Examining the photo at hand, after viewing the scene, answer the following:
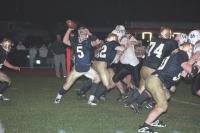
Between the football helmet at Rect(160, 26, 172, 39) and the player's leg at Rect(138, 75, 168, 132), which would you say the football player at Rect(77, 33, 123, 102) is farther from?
the player's leg at Rect(138, 75, 168, 132)

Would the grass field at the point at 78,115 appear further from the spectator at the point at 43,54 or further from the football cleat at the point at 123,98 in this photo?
the spectator at the point at 43,54

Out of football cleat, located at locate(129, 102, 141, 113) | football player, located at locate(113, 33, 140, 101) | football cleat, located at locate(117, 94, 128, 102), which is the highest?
football player, located at locate(113, 33, 140, 101)

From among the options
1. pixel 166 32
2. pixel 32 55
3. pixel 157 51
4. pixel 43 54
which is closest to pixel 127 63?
pixel 157 51

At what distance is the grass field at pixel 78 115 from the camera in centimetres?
862

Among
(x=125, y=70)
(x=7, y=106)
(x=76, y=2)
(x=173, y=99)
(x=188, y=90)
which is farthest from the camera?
(x=76, y=2)

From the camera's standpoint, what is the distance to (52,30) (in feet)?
151

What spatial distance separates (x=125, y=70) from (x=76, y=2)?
3761 centimetres

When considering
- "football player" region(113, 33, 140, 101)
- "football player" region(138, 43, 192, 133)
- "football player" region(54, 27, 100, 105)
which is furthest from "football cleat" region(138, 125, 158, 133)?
"football player" region(113, 33, 140, 101)

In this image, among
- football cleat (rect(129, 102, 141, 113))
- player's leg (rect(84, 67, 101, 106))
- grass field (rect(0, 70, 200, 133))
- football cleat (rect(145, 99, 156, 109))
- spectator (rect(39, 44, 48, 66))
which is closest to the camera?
grass field (rect(0, 70, 200, 133))

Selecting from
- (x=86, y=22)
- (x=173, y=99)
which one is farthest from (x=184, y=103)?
(x=86, y=22)

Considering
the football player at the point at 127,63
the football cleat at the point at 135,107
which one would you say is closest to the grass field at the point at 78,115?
the football cleat at the point at 135,107

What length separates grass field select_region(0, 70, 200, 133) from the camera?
28.3ft

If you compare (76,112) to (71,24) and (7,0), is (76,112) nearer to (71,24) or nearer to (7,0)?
(71,24)

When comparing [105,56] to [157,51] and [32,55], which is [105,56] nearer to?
[157,51]
